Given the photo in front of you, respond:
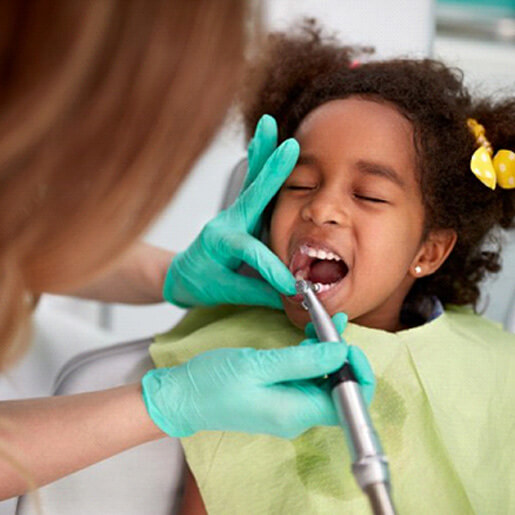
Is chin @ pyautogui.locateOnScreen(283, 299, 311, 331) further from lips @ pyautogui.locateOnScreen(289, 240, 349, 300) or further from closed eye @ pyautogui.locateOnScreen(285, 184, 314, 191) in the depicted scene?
closed eye @ pyautogui.locateOnScreen(285, 184, 314, 191)

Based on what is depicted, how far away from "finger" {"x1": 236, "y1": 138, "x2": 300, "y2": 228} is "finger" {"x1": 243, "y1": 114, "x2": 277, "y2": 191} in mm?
25

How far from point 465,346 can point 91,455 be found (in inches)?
24.9

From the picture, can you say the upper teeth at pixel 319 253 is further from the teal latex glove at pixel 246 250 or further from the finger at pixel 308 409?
the finger at pixel 308 409

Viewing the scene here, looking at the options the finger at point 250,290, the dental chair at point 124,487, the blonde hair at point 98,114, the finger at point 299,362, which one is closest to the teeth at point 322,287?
the finger at point 250,290

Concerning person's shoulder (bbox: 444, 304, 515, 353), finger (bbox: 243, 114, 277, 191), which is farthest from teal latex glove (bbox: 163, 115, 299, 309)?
person's shoulder (bbox: 444, 304, 515, 353)

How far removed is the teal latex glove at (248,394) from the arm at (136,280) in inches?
21.8

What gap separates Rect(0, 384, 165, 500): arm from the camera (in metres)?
1.02

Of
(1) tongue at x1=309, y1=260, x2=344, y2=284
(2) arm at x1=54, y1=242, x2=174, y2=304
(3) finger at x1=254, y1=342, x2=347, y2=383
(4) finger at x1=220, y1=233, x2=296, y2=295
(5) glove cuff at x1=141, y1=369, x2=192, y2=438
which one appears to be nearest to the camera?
(3) finger at x1=254, y1=342, x2=347, y2=383

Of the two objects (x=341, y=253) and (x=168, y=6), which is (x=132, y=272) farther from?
(x=168, y=6)

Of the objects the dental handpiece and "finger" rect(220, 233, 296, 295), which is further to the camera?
"finger" rect(220, 233, 296, 295)

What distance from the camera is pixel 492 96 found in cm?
142

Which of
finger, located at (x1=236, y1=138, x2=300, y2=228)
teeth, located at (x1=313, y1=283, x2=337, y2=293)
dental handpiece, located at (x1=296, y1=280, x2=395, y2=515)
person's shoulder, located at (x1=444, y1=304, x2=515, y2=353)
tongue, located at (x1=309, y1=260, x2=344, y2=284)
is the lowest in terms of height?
dental handpiece, located at (x1=296, y1=280, x2=395, y2=515)

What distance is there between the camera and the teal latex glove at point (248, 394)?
96 centimetres

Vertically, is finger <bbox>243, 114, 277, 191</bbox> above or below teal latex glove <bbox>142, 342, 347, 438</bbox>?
above
